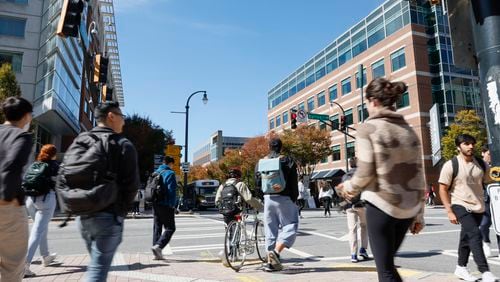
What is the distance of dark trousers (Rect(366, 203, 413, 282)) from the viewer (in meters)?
2.84

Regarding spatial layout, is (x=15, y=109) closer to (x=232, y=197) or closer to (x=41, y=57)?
(x=232, y=197)

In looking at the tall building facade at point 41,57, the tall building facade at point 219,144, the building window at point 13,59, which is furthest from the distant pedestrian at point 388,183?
the tall building facade at point 219,144

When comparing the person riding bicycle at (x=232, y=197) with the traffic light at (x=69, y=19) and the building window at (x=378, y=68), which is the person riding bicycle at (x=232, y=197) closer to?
the traffic light at (x=69, y=19)

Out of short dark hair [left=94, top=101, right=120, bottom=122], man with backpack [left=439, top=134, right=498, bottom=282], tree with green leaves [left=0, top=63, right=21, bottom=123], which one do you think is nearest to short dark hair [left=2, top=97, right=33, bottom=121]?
short dark hair [left=94, top=101, right=120, bottom=122]

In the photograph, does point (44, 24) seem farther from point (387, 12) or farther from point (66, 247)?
point (387, 12)

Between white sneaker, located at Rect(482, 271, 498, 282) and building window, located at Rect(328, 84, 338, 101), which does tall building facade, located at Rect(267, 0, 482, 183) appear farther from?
white sneaker, located at Rect(482, 271, 498, 282)

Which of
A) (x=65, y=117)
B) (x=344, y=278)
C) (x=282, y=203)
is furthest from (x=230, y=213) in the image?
(x=65, y=117)

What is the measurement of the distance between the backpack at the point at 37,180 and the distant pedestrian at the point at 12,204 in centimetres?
225

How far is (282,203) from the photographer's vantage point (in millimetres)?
5785

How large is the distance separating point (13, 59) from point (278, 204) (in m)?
26.8

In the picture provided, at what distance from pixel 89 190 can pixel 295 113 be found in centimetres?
2341

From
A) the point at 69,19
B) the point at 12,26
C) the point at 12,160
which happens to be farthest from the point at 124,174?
the point at 12,26

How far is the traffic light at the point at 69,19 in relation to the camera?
26.8 ft

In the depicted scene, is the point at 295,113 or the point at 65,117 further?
the point at 65,117
